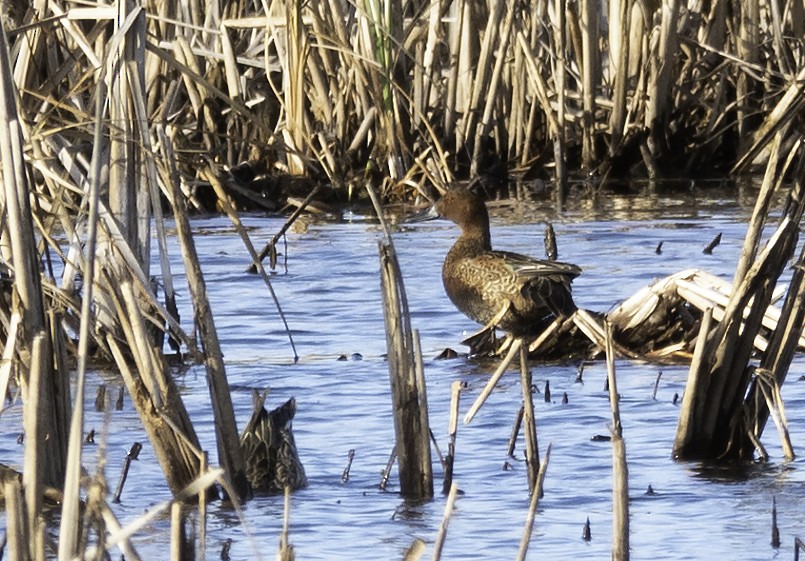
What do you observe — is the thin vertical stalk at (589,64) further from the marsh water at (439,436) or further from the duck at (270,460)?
the duck at (270,460)

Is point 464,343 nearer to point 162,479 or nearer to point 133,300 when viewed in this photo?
point 162,479

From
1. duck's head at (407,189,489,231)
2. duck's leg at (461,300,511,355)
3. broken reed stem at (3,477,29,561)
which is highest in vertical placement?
broken reed stem at (3,477,29,561)

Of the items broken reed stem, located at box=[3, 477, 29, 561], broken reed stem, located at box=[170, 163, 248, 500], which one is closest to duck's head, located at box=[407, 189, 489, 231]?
broken reed stem, located at box=[170, 163, 248, 500]

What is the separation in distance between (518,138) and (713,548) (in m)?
8.96

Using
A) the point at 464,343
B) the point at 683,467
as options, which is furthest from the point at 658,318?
the point at 683,467

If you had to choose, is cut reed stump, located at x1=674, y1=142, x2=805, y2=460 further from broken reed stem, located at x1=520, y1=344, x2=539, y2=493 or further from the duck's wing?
the duck's wing

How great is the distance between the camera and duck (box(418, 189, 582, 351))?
759 cm

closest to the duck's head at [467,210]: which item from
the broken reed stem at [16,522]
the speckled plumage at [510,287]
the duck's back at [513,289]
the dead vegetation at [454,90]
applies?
the speckled plumage at [510,287]

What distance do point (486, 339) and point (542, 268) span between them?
431 mm

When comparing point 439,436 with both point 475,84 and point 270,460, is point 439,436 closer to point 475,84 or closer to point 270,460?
point 270,460

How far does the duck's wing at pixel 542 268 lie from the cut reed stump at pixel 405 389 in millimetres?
2899

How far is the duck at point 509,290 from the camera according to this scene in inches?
299

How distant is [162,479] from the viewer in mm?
5023

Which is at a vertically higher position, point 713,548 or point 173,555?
point 173,555
